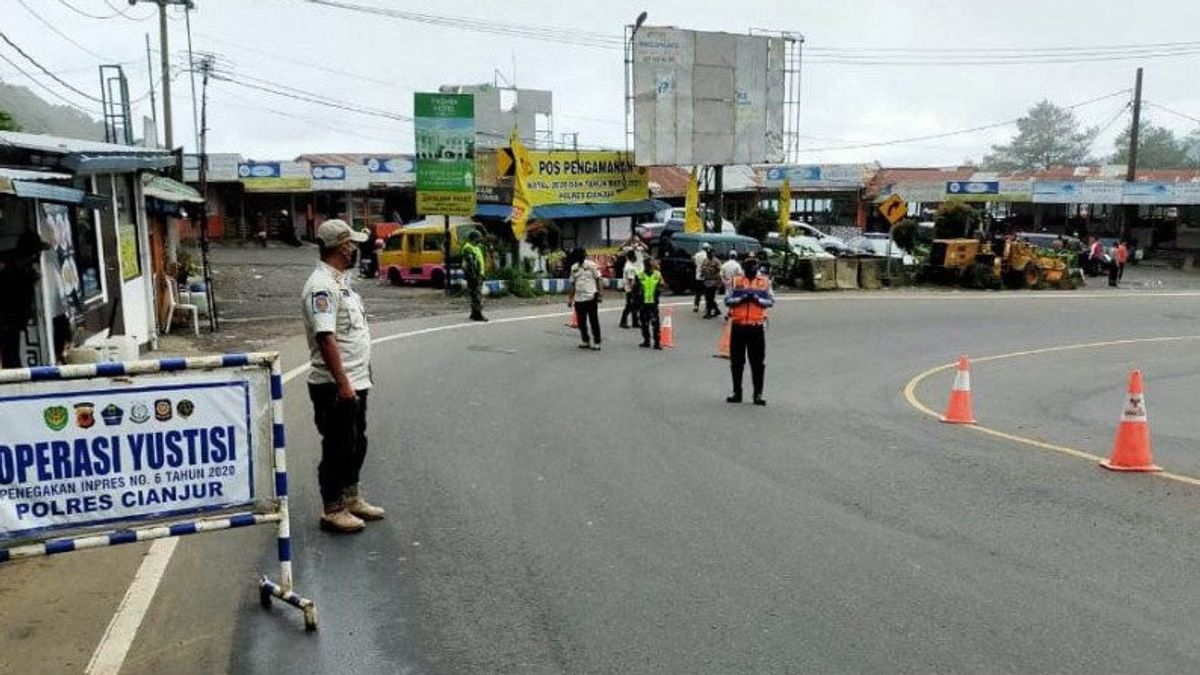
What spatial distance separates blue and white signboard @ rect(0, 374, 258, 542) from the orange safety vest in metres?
7.47

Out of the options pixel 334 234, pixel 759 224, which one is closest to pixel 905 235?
pixel 759 224

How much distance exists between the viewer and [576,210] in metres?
34.0

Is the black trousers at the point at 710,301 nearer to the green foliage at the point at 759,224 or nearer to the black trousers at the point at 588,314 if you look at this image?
the black trousers at the point at 588,314

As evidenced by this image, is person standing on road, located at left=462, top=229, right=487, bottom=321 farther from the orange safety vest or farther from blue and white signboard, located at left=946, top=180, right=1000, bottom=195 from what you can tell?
blue and white signboard, located at left=946, top=180, right=1000, bottom=195

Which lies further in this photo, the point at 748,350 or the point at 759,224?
the point at 759,224

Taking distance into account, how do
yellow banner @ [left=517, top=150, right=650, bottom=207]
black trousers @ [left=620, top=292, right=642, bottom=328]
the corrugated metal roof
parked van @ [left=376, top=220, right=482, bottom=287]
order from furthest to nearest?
yellow banner @ [left=517, top=150, right=650, bottom=207] < parked van @ [left=376, top=220, right=482, bottom=287] < black trousers @ [left=620, top=292, right=642, bottom=328] < the corrugated metal roof

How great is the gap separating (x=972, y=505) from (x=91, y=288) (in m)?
11.4

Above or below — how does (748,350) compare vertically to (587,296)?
below

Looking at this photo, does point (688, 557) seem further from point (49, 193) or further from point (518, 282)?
point (518, 282)

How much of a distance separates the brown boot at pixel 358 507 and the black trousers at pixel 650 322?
37.7 feet

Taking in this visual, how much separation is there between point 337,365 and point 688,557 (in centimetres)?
236

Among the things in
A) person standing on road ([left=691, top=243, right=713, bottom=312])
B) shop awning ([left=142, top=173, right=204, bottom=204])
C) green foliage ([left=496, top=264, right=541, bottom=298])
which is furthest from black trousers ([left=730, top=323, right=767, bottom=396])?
green foliage ([left=496, top=264, right=541, bottom=298])

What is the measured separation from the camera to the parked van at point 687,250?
27.8 m

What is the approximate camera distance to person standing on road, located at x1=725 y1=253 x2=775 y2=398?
37.5ft
